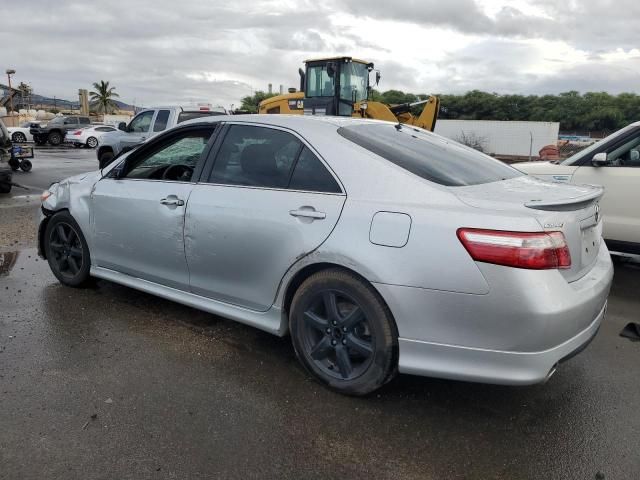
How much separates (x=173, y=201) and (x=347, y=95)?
40.9 ft

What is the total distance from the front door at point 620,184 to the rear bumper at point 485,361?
3.01 meters

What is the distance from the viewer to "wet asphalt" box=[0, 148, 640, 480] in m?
2.51

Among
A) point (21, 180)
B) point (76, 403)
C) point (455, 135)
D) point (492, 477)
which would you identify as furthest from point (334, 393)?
point (455, 135)

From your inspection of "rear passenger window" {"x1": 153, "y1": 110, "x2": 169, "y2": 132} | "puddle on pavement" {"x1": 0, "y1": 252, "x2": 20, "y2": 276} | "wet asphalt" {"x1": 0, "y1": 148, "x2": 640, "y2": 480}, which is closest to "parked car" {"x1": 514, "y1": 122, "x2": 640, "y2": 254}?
"wet asphalt" {"x1": 0, "y1": 148, "x2": 640, "y2": 480}

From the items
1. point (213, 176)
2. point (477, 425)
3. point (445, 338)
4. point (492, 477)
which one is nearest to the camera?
point (492, 477)

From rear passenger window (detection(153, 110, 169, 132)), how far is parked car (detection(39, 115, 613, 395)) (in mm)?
9167

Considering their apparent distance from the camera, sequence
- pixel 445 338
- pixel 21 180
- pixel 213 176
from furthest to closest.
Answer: pixel 21 180
pixel 213 176
pixel 445 338

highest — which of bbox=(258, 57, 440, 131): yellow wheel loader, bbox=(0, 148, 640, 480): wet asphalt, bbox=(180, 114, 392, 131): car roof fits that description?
bbox=(258, 57, 440, 131): yellow wheel loader

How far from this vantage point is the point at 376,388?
9.63 ft

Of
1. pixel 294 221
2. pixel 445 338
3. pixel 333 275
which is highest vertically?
pixel 294 221

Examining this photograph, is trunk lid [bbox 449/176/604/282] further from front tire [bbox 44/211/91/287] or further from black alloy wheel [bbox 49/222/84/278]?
black alloy wheel [bbox 49/222/84/278]

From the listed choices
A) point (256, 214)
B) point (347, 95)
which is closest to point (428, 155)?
point (256, 214)

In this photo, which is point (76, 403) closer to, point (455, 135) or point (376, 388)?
point (376, 388)

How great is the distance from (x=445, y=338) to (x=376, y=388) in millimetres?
517
